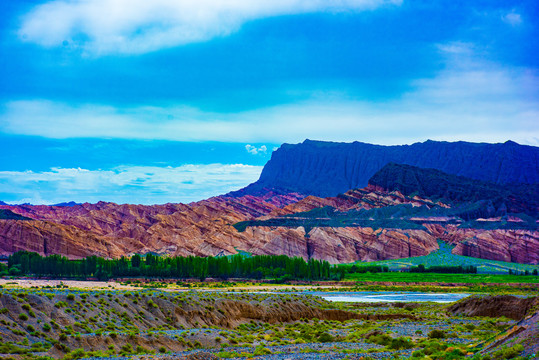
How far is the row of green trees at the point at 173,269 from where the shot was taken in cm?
13125

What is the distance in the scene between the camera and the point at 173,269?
136 meters

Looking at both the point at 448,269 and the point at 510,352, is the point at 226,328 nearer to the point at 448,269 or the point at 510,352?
the point at 510,352

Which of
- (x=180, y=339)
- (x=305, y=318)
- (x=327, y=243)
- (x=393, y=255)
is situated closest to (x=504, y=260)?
(x=393, y=255)

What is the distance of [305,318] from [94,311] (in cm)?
2690

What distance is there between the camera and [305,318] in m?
64.4

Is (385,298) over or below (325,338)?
below

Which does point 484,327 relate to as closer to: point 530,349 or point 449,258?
point 530,349

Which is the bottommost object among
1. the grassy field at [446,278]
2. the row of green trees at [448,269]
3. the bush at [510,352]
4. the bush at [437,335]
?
the grassy field at [446,278]

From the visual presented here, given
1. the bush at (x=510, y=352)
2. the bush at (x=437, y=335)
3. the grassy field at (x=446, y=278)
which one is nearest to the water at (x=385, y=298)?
the grassy field at (x=446, y=278)

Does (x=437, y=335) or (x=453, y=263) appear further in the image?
(x=453, y=263)

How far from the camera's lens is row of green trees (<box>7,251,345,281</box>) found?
131 m

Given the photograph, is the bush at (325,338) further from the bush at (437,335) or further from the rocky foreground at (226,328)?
the bush at (437,335)

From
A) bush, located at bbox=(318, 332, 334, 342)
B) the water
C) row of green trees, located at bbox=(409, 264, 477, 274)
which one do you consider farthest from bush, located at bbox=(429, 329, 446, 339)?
row of green trees, located at bbox=(409, 264, 477, 274)

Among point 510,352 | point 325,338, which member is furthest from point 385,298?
point 510,352
